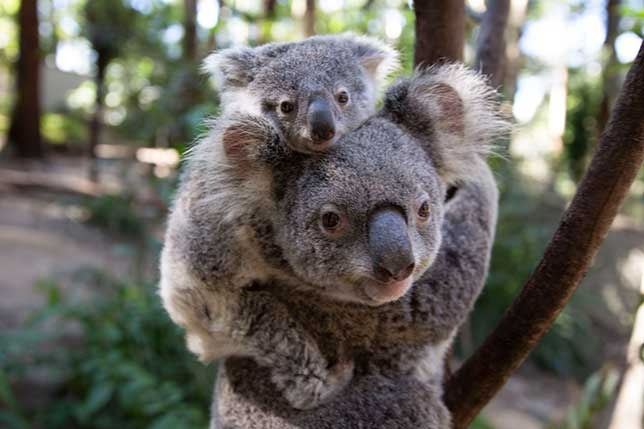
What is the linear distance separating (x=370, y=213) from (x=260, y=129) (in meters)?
0.34

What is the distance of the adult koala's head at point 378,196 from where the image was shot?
4.50 ft

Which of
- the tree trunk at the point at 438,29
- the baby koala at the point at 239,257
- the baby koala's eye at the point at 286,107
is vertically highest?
the tree trunk at the point at 438,29

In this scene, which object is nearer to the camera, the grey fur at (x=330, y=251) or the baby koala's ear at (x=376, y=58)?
the grey fur at (x=330, y=251)

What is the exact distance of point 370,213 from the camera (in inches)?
54.6

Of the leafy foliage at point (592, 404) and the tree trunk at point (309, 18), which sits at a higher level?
the tree trunk at point (309, 18)

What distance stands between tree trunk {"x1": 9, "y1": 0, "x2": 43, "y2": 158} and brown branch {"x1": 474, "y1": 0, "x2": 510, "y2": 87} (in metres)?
13.1

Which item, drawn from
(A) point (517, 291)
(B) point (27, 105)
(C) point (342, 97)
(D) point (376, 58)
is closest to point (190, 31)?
(A) point (517, 291)

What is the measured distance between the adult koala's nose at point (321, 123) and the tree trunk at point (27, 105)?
13.2 m

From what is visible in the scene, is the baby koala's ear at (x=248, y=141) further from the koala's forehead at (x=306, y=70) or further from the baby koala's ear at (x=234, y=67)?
the baby koala's ear at (x=234, y=67)

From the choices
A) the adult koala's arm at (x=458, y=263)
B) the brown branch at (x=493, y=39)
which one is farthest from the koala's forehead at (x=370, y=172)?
the brown branch at (x=493, y=39)

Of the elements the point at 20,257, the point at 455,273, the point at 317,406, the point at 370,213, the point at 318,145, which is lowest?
the point at 20,257

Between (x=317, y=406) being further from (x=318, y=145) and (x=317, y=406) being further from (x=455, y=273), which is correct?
(x=318, y=145)

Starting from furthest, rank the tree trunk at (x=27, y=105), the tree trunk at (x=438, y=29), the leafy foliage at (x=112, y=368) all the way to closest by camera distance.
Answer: the tree trunk at (x=27, y=105) → the leafy foliage at (x=112, y=368) → the tree trunk at (x=438, y=29)

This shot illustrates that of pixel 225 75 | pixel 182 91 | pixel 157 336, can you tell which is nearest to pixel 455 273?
pixel 225 75
